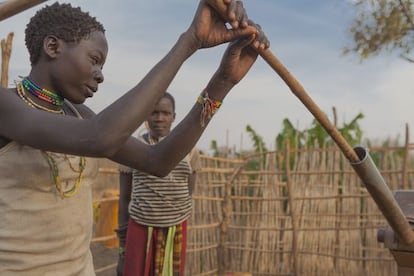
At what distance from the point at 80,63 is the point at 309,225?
6.26 meters

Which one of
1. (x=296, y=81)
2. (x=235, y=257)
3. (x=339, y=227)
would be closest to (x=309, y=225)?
(x=339, y=227)

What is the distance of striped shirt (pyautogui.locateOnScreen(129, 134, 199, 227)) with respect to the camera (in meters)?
3.58

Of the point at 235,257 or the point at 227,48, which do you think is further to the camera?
the point at 235,257

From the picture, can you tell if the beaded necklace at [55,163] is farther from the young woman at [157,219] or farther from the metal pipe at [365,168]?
the young woman at [157,219]

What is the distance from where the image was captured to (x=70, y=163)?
4.79ft

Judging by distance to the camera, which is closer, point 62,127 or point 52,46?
point 62,127

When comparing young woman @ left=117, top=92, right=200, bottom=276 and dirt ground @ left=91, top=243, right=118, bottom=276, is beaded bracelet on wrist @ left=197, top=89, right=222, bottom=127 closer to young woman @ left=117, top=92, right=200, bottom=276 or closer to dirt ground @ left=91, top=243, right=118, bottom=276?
young woman @ left=117, top=92, right=200, bottom=276

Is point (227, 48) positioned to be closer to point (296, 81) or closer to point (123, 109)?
point (296, 81)

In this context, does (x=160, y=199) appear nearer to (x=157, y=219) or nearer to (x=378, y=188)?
(x=157, y=219)

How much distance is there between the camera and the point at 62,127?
125 cm

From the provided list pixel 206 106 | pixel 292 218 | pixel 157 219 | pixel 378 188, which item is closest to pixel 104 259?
pixel 292 218

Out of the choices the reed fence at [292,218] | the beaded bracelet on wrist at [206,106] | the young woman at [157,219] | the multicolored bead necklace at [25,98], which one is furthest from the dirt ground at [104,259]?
the multicolored bead necklace at [25,98]

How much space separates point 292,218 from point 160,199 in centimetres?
394

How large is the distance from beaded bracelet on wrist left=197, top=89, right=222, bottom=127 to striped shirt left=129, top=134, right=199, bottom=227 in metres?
1.90
